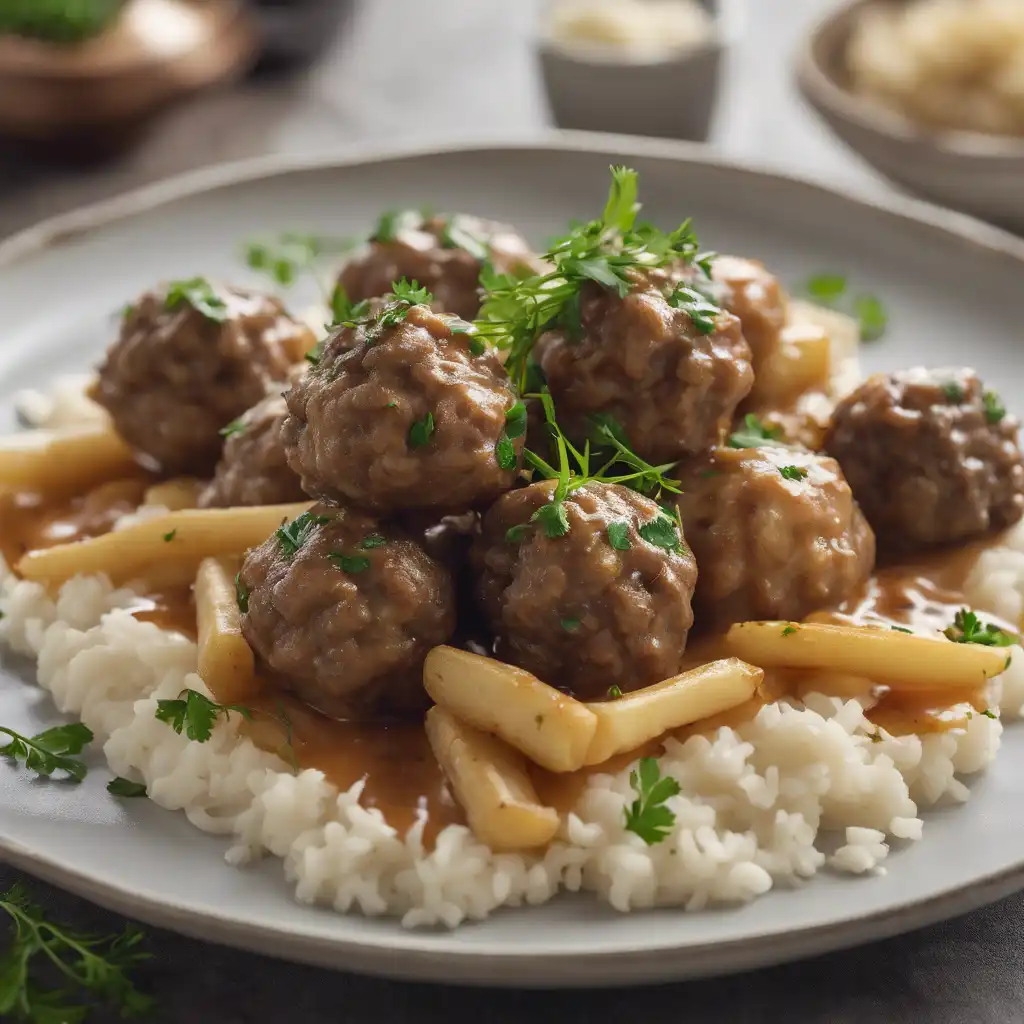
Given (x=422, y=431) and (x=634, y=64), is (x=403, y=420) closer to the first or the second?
(x=422, y=431)

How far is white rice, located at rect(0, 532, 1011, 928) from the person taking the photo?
466 centimetres

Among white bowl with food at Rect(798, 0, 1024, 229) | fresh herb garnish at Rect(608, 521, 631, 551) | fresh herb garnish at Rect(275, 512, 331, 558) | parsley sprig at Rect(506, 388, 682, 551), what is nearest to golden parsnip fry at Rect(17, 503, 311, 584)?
fresh herb garnish at Rect(275, 512, 331, 558)

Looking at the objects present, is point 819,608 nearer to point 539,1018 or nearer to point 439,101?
point 539,1018

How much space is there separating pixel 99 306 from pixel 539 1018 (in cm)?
508

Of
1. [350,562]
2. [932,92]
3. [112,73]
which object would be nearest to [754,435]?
[350,562]

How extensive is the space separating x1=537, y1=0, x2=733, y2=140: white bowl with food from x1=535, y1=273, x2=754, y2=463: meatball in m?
5.43

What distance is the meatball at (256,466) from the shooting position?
5.93 metres

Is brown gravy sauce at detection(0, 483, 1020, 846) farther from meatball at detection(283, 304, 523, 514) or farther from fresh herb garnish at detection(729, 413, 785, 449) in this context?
meatball at detection(283, 304, 523, 514)

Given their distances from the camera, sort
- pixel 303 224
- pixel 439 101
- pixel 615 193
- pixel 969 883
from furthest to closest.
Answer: pixel 439 101 < pixel 303 224 < pixel 615 193 < pixel 969 883

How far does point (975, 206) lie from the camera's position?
9.46 meters

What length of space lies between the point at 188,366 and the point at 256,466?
0.73 metres

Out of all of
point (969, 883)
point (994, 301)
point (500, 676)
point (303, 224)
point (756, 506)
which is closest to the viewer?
point (969, 883)

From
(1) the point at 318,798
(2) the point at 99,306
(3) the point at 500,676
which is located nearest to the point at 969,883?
(3) the point at 500,676

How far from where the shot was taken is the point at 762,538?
5.40 meters
